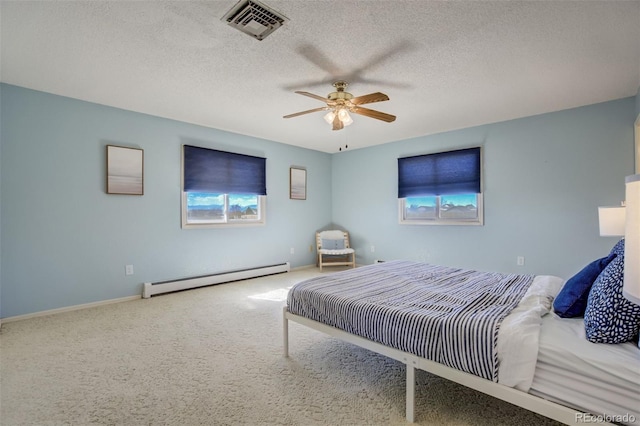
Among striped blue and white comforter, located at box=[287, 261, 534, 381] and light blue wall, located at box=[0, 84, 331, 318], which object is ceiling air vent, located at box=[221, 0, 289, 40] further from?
light blue wall, located at box=[0, 84, 331, 318]

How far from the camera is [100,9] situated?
1946 mm

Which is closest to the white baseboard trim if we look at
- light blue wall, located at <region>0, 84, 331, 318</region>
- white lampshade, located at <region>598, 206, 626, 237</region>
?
light blue wall, located at <region>0, 84, 331, 318</region>

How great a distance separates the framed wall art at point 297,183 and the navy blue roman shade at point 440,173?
1886 mm

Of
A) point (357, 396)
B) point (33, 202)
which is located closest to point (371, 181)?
point (357, 396)

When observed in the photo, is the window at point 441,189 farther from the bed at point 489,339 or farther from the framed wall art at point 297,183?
the bed at point 489,339

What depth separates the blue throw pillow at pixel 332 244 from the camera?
590cm

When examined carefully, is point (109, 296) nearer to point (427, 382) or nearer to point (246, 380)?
point (246, 380)

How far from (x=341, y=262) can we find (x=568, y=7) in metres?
4.80

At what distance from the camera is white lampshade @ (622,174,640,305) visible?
2.72ft

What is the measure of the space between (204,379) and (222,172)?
11.1 ft

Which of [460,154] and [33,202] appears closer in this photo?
[33,202]

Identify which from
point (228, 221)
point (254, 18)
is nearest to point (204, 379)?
point (254, 18)

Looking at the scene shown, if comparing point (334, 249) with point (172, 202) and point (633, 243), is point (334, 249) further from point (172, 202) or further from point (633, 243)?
point (633, 243)

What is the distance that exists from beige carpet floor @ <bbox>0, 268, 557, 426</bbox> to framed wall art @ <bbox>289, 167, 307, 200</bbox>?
3.08 m
